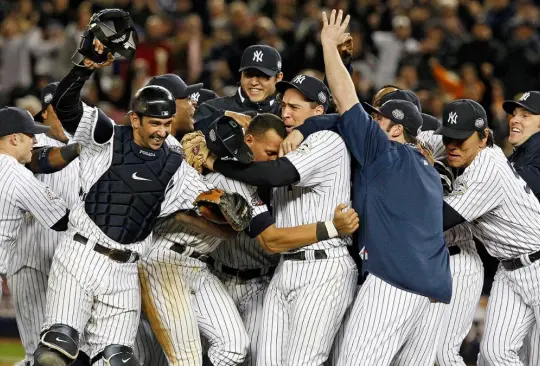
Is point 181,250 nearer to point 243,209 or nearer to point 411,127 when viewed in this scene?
point 243,209

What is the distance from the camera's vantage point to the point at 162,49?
54.7 ft

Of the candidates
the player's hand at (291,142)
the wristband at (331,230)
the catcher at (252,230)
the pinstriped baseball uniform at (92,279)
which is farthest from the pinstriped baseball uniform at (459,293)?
the pinstriped baseball uniform at (92,279)

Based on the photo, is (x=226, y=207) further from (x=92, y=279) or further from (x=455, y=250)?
(x=455, y=250)

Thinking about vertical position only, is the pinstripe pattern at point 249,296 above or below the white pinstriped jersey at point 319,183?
below

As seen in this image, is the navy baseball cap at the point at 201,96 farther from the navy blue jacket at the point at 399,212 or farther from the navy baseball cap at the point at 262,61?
the navy blue jacket at the point at 399,212

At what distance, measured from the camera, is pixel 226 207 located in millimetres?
7332

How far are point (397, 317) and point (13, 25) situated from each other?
1247 cm

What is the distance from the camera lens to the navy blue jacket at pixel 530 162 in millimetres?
8734

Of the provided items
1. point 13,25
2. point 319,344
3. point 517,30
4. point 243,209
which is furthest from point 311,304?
point 13,25

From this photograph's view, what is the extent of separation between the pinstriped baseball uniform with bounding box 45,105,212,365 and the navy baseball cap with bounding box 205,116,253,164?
1.44 ft

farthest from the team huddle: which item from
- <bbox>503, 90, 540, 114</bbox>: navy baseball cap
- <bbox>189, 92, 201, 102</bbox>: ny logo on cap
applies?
<bbox>189, 92, 201, 102</bbox>: ny logo on cap

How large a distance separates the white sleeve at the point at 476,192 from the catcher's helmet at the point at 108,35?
2656mm

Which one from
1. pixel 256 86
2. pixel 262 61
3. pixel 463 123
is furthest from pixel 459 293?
pixel 262 61

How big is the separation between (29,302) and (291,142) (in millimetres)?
2762
